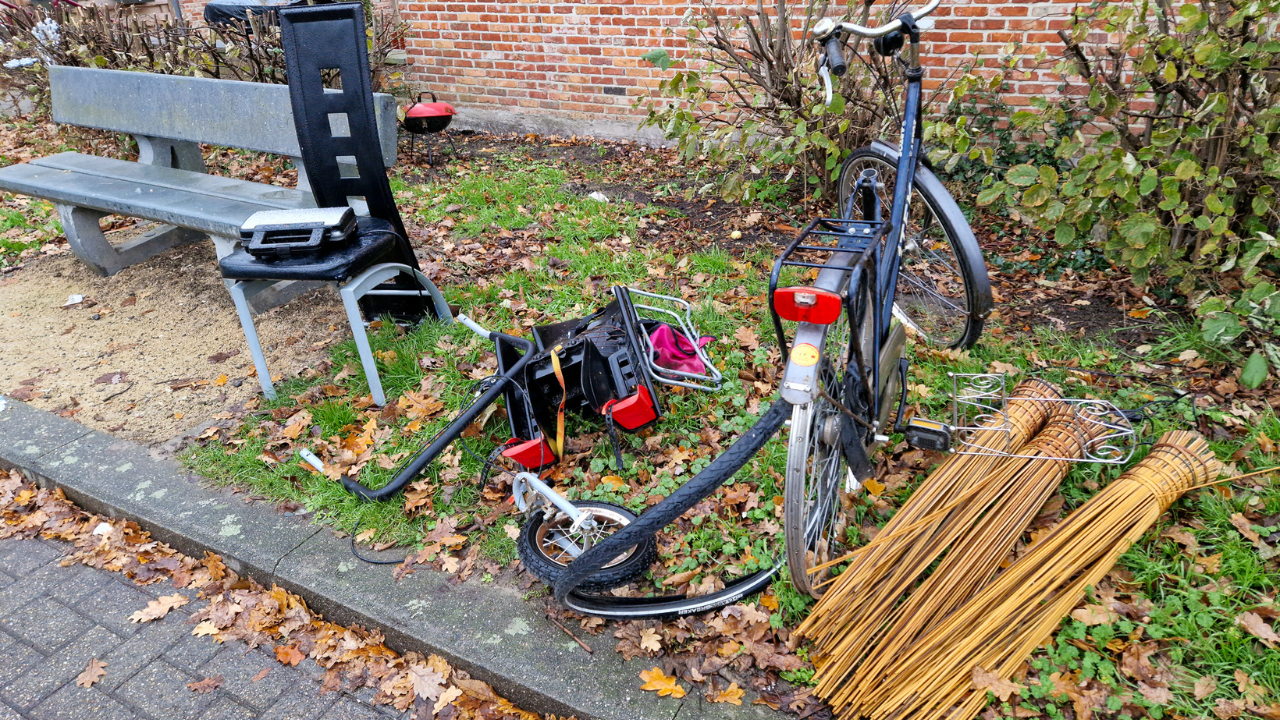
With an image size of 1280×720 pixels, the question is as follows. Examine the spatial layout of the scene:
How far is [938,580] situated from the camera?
7.56 ft

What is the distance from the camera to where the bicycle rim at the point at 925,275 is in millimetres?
3307

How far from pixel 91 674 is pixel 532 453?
1.65 meters

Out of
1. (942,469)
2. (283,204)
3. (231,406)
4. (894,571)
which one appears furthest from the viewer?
(283,204)

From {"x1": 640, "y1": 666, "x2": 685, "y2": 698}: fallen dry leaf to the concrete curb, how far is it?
0.02 m

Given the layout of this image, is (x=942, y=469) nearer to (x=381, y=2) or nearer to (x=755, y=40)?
(x=755, y=40)

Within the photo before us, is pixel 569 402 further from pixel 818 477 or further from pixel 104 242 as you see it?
pixel 104 242

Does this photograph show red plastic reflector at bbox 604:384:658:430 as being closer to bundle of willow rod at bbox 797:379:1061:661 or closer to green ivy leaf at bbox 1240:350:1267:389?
bundle of willow rod at bbox 797:379:1061:661

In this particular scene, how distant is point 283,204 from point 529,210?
1.88m

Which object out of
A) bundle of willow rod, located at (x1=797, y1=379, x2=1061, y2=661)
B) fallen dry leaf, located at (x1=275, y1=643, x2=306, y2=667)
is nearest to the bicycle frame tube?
bundle of willow rod, located at (x1=797, y1=379, x2=1061, y2=661)

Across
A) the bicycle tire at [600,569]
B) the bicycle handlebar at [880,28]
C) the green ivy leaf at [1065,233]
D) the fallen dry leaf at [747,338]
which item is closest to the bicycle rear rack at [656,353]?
the fallen dry leaf at [747,338]

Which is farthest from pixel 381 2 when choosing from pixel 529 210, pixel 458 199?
pixel 529 210

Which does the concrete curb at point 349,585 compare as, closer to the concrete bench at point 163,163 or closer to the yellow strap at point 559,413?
the yellow strap at point 559,413

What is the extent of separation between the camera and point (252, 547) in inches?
115

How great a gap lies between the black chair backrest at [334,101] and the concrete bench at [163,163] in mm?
475
